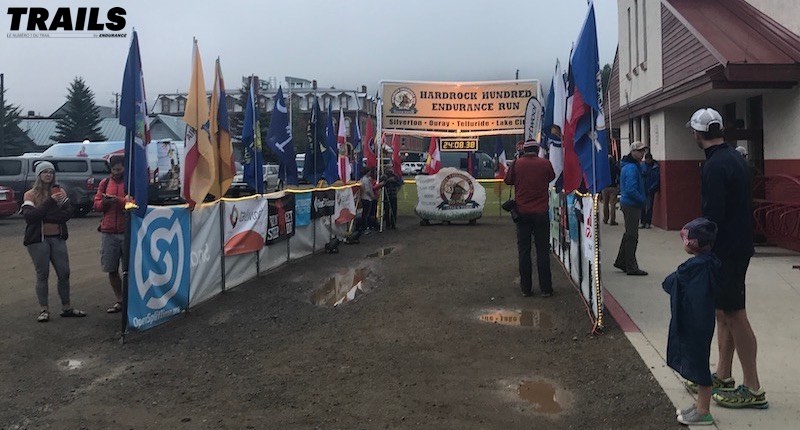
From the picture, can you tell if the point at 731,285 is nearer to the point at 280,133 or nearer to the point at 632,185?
the point at 632,185

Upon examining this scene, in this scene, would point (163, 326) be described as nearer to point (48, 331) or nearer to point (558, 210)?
point (48, 331)

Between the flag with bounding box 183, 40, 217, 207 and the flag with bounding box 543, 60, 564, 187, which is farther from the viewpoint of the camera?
the flag with bounding box 543, 60, 564, 187

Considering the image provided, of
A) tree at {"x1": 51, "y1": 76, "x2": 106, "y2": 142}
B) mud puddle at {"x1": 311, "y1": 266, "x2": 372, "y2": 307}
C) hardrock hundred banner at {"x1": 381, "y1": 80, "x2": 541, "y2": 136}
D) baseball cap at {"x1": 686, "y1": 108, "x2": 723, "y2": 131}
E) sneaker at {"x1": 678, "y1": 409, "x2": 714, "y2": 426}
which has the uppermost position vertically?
tree at {"x1": 51, "y1": 76, "x2": 106, "y2": 142}

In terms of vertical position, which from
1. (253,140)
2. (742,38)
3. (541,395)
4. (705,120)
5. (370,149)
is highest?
(742,38)

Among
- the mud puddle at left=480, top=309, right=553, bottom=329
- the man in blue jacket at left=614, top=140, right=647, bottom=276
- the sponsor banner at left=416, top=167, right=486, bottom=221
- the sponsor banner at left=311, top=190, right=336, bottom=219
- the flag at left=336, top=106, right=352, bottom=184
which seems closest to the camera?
the mud puddle at left=480, top=309, right=553, bottom=329

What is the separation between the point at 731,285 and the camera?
479 cm

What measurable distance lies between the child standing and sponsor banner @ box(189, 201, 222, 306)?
5.59 meters

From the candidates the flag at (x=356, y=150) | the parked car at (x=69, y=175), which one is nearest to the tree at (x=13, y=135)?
the parked car at (x=69, y=175)

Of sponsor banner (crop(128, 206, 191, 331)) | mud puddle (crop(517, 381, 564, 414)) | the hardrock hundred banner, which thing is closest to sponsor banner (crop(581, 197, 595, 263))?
mud puddle (crop(517, 381, 564, 414))

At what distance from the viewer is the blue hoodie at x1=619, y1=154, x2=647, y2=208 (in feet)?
32.2

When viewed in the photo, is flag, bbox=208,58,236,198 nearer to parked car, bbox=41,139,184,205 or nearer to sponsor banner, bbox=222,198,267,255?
sponsor banner, bbox=222,198,267,255

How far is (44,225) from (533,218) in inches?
220

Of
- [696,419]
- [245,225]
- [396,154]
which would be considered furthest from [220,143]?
[396,154]

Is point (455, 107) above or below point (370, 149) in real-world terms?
above
